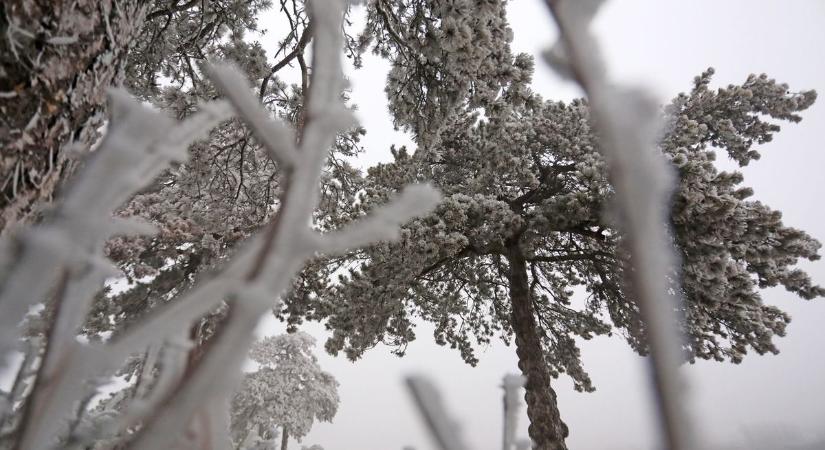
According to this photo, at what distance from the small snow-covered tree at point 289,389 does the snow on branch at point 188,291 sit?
625 inches

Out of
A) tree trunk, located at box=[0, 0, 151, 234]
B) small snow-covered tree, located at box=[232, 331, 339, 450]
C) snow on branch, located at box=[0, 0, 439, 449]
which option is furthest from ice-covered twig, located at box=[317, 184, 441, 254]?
small snow-covered tree, located at box=[232, 331, 339, 450]

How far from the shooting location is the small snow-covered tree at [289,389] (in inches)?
599

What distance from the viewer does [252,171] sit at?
5.82 metres

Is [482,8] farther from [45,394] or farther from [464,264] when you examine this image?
[464,264]

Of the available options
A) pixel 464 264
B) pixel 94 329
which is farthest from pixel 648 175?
pixel 464 264

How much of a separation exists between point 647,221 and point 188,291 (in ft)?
1.22

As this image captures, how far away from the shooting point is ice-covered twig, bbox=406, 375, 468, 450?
435mm

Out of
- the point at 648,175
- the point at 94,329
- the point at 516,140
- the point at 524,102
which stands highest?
the point at 516,140

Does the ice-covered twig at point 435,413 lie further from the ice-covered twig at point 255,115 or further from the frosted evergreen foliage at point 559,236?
the frosted evergreen foliage at point 559,236

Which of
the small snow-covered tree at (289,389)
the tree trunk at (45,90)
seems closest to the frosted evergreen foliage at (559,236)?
the tree trunk at (45,90)

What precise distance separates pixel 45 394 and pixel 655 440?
466 millimetres

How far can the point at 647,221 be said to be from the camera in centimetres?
27

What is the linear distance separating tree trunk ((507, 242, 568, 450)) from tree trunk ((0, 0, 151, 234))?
494 cm

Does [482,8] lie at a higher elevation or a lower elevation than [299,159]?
higher
